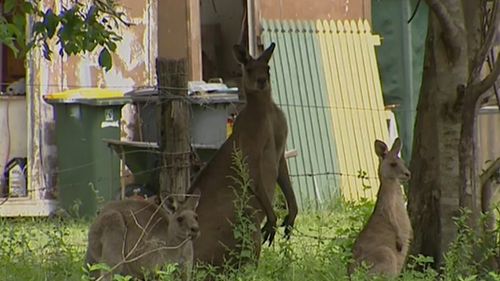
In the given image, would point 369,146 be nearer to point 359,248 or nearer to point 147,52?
point 147,52

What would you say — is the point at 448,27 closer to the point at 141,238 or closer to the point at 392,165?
the point at 392,165

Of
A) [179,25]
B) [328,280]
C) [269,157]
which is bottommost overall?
[328,280]

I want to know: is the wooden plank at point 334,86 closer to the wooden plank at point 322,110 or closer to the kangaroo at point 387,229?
the wooden plank at point 322,110

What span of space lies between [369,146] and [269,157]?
250 inches

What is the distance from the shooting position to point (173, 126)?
8.90 meters

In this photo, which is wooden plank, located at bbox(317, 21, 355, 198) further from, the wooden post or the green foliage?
the green foliage

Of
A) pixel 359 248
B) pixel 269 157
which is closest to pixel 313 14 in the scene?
pixel 269 157

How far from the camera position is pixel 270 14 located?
15.4m

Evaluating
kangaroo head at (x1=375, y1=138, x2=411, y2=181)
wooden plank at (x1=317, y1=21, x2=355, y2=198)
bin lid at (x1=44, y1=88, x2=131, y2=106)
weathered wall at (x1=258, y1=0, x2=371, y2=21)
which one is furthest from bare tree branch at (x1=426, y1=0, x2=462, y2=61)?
weathered wall at (x1=258, y1=0, x2=371, y2=21)

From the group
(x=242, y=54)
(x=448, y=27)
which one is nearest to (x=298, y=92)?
(x=242, y=54)

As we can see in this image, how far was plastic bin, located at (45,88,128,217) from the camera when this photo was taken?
13586mm

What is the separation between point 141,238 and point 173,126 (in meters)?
1.61

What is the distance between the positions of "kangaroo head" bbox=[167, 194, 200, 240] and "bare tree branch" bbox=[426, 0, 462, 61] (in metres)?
1.99

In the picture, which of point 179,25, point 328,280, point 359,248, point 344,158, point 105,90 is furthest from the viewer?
point 344,158
